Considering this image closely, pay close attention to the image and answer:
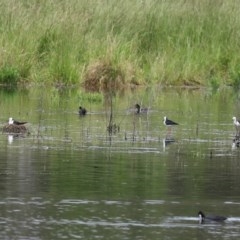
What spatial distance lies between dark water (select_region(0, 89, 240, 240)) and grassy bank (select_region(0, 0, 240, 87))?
437 cm

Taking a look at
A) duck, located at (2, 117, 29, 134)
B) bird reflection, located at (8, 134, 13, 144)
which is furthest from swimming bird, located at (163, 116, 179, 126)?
bird reflection, located at (8, 134, 13, 144)

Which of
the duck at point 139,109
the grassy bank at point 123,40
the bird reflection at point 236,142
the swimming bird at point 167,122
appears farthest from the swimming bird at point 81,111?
the grassy bank at point 123,40

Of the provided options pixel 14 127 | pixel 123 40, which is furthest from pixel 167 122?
pixel 123 40

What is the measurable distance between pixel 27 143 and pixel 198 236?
6.31m

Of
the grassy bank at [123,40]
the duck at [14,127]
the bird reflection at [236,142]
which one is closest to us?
the bird reflection at [236,142]

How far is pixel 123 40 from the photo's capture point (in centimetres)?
2766

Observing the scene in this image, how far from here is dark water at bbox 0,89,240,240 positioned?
34.6 feet

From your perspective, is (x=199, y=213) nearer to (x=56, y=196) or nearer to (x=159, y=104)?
(x=56, y=196)

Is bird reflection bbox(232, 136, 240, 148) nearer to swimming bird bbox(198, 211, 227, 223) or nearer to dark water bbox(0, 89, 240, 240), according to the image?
dark water bbox(0, 89, 240, 240)

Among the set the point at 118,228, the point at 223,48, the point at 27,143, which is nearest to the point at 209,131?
the point at 27,143

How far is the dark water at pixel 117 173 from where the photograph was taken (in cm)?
1054

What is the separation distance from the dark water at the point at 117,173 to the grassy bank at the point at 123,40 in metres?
4.37

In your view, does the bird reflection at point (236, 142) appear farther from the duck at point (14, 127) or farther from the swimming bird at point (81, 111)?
the swimming bird at point (81, 111)

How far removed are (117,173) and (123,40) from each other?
46.9ft
